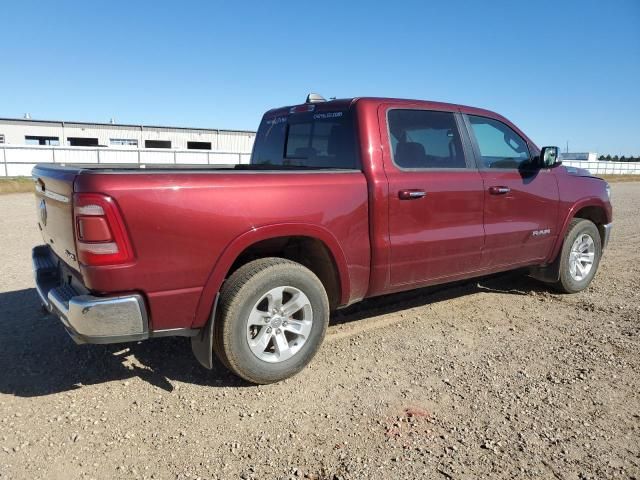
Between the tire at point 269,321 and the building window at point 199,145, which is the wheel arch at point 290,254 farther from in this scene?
the building window at point 199,145

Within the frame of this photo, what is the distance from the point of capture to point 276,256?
3.58m

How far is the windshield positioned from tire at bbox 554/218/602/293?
2.90m

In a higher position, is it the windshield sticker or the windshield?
the windshield sticker

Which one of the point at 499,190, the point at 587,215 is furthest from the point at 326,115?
the point at 587,215

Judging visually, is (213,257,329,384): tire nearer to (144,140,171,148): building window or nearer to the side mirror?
the side mirror

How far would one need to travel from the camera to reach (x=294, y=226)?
3.19 m

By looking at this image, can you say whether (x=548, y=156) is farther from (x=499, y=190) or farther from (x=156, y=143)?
(x=156, y=143)

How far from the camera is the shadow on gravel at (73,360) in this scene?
333 centimetres

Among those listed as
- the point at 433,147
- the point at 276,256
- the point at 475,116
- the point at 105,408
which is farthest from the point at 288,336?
the point at 475,116

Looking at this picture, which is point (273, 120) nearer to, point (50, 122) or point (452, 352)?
point (452, 352)

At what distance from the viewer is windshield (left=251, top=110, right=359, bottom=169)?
3.80m

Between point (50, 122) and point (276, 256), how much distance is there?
120ft

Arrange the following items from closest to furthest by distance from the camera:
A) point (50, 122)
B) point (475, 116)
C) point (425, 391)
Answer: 1. point (425, 391)
2. point (475, 116)
3. point (50, 122)

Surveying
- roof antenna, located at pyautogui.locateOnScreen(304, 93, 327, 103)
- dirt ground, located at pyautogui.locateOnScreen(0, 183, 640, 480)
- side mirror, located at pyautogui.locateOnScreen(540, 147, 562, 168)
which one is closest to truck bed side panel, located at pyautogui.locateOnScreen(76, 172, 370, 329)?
dirt ground, located at pyautogui.locateOnScreen(0, 183, 640, 480)
